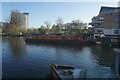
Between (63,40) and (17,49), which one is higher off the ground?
(63,40)

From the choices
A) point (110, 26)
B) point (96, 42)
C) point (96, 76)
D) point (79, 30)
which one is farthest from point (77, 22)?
point (96, 76)

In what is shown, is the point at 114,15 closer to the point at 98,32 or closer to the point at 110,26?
the point at 110,26

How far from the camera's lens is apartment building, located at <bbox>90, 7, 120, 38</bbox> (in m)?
63.2

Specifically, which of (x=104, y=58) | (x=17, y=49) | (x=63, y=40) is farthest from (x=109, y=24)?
(x=104, y=58)

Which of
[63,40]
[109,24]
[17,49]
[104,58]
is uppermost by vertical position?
[109,24]

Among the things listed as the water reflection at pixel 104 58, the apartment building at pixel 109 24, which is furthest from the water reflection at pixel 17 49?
the apartment building at pixel 109 24

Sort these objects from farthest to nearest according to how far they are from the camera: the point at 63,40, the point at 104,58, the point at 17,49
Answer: the point at 63,40
the point at 17,49
the point at 104,58

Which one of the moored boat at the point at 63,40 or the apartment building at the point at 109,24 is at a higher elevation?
the apartment building at the point at 109,24

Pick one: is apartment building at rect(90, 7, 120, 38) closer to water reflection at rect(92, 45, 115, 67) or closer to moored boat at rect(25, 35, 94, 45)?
moored boat at rect(25, 35, 94, 45)

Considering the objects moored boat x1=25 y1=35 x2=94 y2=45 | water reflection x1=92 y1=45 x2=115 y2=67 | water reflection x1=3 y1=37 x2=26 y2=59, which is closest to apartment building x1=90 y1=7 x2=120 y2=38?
moored boat x1=25 y1=35 x2=94 y2=45

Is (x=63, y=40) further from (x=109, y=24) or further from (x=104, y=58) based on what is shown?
(x=104, y=58)

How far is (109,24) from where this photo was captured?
65.3m

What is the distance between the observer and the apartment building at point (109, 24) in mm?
63175

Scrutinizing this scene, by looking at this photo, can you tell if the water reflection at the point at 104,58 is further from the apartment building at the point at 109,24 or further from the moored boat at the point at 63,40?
the apartment building at the point at 109,24
